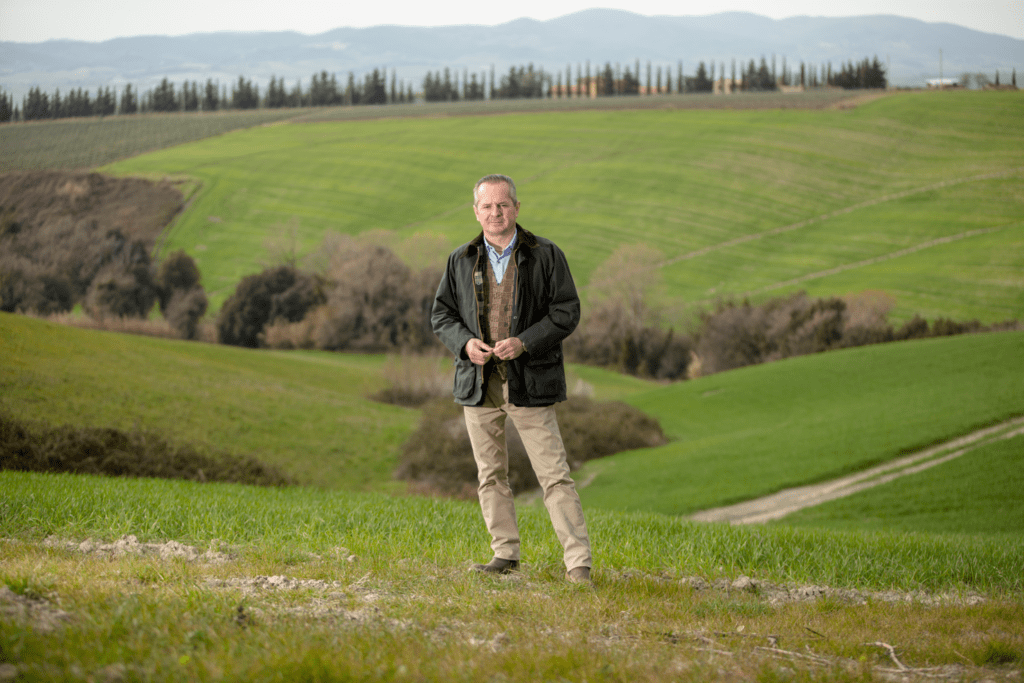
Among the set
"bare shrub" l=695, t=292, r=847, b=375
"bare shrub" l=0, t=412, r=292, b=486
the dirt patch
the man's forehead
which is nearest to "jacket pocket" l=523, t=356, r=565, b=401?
the man's forehead

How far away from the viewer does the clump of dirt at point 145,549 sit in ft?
22.2

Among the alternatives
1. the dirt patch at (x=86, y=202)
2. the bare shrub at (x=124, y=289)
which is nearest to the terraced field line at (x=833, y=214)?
the bare shrub at (x=124, y=289)

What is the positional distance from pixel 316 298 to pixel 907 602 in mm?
61377

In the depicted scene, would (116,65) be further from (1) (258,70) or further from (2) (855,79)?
(2) (855,79)

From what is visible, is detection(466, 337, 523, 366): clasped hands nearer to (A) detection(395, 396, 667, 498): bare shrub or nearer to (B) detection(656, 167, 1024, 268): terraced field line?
(A) detection(395, 396, 667, 498): bare shrub

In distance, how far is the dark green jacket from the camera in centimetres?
585

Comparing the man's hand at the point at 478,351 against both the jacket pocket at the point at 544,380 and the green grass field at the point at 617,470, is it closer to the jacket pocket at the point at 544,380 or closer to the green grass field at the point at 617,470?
the jacket pocket at the point at 544,380

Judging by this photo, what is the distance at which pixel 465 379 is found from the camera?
6.02 m

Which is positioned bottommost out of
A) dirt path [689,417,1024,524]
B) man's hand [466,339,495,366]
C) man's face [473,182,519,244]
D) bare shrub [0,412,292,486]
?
dirt path [689,417,1024,524]

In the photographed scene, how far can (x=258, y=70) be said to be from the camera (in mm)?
138375

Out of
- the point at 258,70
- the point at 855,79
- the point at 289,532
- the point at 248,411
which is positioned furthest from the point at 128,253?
the point at 855,79

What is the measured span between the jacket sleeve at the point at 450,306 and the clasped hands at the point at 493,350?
0.21m

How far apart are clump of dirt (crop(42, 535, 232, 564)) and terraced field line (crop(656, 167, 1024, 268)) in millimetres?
66957

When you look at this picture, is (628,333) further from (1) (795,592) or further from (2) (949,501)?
(1) (795,592)
